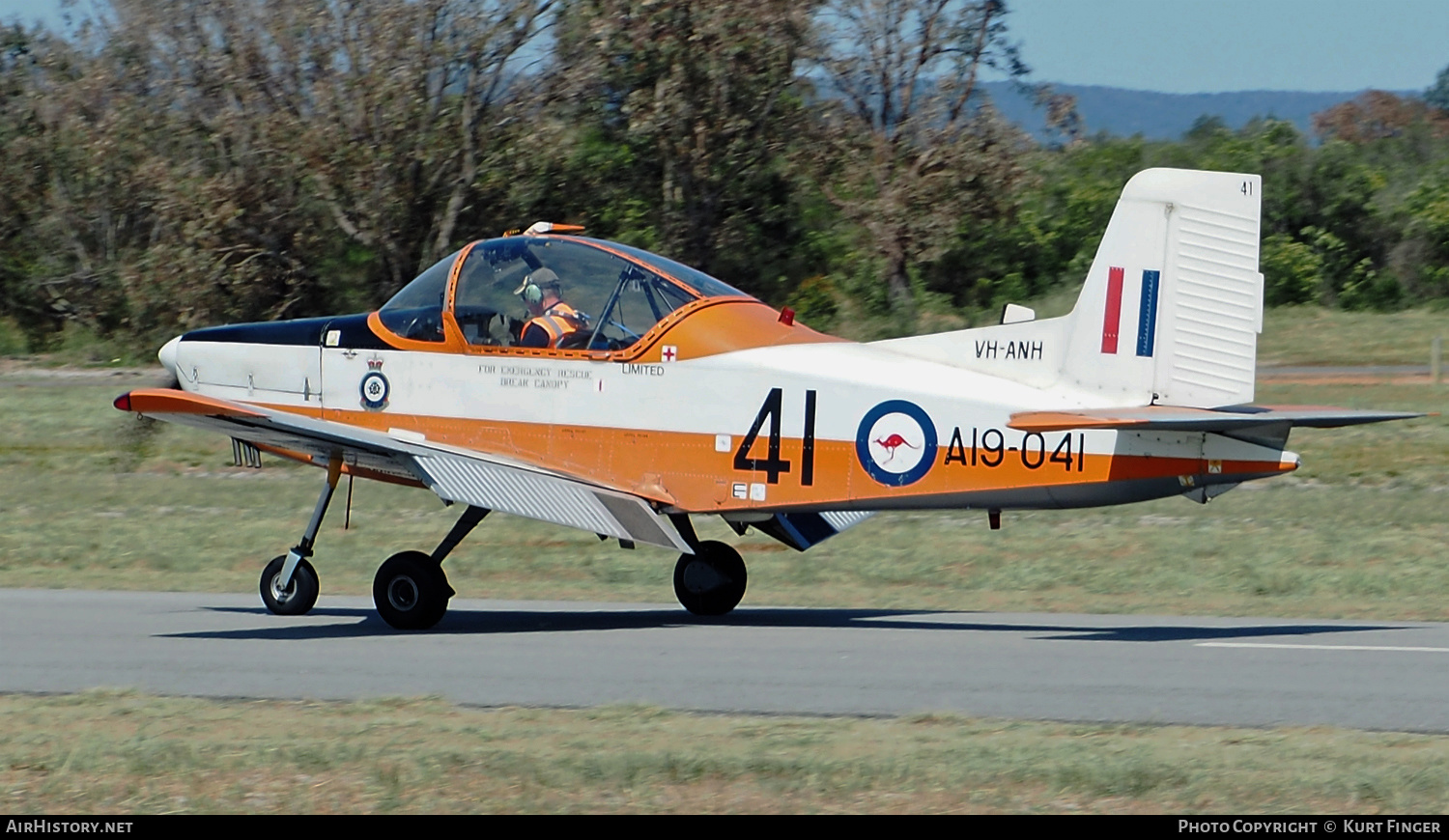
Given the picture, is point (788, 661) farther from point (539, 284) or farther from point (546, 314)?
point (539, 284)

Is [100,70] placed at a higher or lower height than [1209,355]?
higher

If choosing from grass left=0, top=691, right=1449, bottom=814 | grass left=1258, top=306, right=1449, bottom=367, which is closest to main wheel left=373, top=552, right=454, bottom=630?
grass left=0, top=691, right=1449, bottom=814

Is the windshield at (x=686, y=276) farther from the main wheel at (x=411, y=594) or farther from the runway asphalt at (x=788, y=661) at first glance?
the main wheel at (x=411, y=594)

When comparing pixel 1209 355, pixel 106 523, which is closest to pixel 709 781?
pixel 1209 355

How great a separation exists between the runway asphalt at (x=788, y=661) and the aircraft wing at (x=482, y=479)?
29.8 inches

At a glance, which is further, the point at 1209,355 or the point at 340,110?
the point at 340,110

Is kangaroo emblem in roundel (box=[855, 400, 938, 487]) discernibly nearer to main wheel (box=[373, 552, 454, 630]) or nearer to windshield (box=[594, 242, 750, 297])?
windshield (box=[594, 242, 750, 297])

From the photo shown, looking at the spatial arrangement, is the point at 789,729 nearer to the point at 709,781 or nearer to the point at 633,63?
the point at 709,781

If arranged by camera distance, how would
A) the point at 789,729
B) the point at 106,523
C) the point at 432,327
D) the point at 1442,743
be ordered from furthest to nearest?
the point at 106,523, the point at 432,327, the point at 789,729, the point at 1442,743

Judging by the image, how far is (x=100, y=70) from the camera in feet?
131

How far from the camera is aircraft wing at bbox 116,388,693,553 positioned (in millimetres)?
11102

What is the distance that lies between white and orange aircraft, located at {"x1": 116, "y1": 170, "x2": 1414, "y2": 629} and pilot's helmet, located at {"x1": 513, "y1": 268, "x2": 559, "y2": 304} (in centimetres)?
2

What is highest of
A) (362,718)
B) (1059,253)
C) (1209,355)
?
(1059,253)

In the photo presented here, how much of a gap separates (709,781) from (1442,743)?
10.3ft
